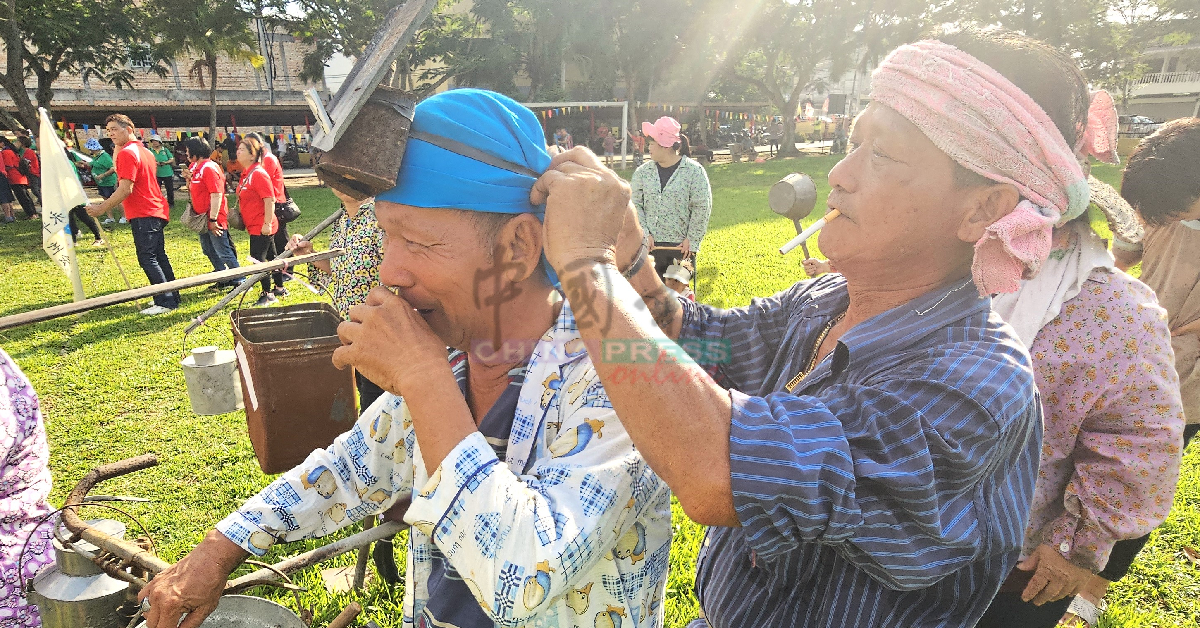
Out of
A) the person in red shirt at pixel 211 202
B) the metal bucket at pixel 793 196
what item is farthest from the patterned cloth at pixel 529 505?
the person in red shirt at pixel 211 202

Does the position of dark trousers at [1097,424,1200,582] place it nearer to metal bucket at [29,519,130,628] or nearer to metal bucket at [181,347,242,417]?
metal bucket at [29,519,130,628]

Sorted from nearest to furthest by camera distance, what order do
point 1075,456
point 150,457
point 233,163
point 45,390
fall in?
1. point 1075,456
2. point 150,457
3. point 45,390
4. point 233,163

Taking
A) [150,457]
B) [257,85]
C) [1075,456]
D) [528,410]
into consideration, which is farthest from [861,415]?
[257,85]

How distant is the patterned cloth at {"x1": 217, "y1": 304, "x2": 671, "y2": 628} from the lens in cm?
108

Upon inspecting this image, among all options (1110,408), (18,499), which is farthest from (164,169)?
(1110,408)

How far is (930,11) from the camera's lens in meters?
36.7

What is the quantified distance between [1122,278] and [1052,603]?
1.04m

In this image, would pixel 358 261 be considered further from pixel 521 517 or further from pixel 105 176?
pixel 105 176

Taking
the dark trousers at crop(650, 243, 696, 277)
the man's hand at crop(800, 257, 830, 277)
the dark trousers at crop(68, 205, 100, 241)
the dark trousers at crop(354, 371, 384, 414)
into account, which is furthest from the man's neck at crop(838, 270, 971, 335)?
the dark trousers at crop(68, 205, 100, 241)

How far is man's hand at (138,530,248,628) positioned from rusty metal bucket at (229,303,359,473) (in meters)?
1.29

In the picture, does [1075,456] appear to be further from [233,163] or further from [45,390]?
[233,163]

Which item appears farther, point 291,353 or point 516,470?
point 291,353

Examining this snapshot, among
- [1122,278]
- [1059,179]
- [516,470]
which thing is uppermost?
[1059,179]

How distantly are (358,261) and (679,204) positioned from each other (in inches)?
138
